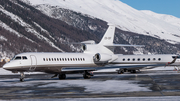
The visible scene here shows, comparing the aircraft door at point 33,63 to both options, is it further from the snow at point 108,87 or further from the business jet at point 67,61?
the snow at point 108,87

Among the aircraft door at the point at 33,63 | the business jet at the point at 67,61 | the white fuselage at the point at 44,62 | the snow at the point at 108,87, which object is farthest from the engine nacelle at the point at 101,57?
the snow at the point at 108,87

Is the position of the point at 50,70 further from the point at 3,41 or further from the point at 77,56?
the point at 3,41

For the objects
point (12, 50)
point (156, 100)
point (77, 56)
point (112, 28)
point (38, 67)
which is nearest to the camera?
point (156, 100)

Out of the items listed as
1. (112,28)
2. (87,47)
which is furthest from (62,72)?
(112,28)

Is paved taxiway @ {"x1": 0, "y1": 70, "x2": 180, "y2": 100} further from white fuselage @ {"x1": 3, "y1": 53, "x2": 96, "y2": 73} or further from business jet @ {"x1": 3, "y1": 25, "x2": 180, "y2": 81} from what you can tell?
business jet @ {"x1": 3, "y1": 25, "x2": 180, "y2": 81}

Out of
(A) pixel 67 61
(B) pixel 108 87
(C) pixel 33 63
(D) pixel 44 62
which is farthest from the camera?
(A) pixel 67 61

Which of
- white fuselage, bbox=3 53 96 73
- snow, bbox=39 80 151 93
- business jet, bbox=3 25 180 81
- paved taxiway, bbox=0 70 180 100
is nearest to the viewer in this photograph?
paved taxiway, bbox=0 70 180 100

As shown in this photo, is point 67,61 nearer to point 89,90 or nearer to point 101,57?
point 101,57

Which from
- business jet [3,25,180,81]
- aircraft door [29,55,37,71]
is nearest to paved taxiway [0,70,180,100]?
business jet [3,25,180,81]

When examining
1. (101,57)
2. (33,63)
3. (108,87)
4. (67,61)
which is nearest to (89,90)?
(108,87)

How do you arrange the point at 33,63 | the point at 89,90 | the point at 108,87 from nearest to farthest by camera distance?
the point at 89,90
the point at 108,87
the point at 33,63

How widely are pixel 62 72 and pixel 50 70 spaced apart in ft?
5.07

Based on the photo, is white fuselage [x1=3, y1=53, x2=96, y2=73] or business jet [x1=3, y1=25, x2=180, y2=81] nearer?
white fuselage [x1=3, y1=53, x2=96, y2=73]

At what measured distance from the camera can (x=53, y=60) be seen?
35.6m
